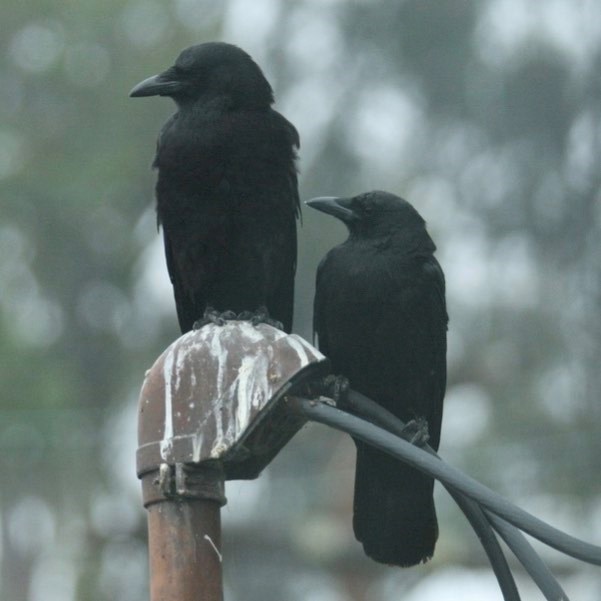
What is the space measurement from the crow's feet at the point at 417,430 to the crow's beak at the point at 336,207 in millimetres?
706

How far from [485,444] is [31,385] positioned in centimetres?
569

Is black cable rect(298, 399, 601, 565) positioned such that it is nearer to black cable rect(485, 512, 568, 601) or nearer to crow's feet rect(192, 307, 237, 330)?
black cable rect(485, 512, 568, 601)

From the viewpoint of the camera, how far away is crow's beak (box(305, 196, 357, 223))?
5.46 m

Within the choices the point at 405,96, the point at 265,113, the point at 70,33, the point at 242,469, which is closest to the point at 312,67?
the point at 405,96

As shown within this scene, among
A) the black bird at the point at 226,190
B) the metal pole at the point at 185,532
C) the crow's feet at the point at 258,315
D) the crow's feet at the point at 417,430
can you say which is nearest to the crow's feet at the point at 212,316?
the crow's feet at the point at 258,315

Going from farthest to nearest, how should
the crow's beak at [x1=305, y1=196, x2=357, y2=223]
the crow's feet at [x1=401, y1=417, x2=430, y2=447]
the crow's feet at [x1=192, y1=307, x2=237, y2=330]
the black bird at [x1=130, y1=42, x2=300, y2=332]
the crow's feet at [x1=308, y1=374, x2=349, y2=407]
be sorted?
the crow's beak at [x1=305, y1=196, x2=357, y2=223] → the black bird at [x1=130, y1=42, x2=300, y2=332] → the crow's feet at [x1=192, y1=307, x2=237, y2=330] → the crow's feet at [x1=401, y1=417, x2=430, y2=447] → the crow's feet at [x1=308, y1=374, x2=349, y2=407]

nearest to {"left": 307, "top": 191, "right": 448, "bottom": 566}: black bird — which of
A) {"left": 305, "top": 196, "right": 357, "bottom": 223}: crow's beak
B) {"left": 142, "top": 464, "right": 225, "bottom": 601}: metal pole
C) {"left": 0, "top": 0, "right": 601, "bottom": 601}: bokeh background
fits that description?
{"left": 305, "top": 196, "right": 357, "bottom": 223}: crow's beak

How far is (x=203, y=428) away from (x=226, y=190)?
2002mm

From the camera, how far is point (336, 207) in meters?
5.49

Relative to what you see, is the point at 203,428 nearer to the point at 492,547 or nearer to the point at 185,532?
the point at 185,532

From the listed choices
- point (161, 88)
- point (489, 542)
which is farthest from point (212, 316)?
point (489, 542)

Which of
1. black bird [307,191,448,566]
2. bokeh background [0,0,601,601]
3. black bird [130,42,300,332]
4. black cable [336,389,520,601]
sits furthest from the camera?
bokeh background [0,0,601,601]

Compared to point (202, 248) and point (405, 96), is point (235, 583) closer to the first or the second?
point (405, 96)

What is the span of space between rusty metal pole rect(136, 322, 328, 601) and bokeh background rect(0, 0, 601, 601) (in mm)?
11823
